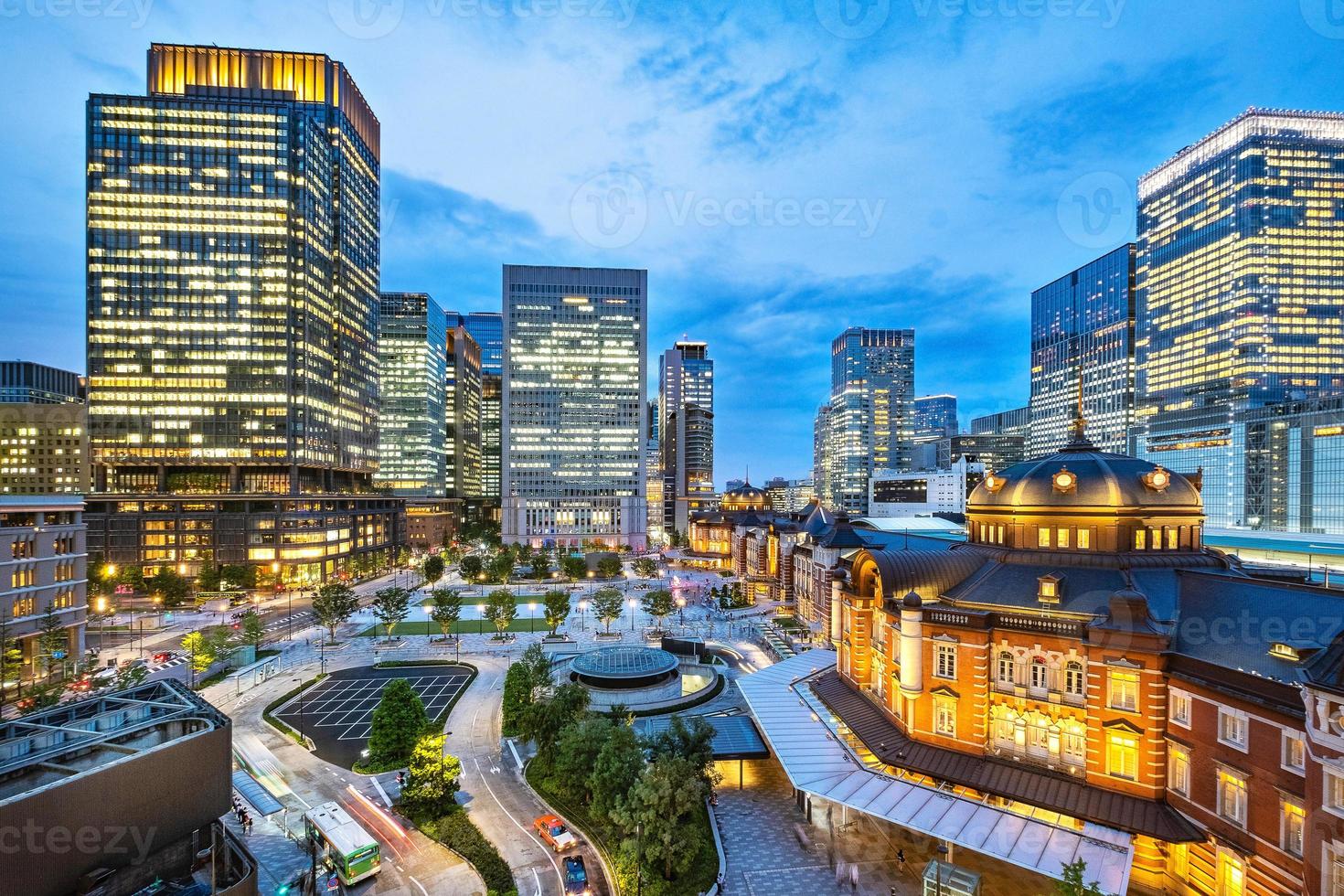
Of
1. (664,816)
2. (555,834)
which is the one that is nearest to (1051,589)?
(664,816)

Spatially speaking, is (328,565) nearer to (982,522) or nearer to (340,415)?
(340,415)

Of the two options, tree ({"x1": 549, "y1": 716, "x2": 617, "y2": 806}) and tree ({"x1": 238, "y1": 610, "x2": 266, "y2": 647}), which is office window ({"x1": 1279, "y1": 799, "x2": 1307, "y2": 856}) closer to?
tree ({"x1": 549, "y1": 716, "x2": 617, "y2": 806})

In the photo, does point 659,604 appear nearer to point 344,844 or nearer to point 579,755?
point 579,755

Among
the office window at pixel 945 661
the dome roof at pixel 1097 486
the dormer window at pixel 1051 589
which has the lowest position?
the office window at pixel 945 661

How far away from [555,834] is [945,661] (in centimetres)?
2623

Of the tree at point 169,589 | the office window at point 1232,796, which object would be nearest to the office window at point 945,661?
the office window at point 1232,796

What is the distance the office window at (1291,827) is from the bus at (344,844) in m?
42.7

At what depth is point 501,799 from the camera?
1581 inches

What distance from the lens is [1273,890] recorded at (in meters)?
25.1

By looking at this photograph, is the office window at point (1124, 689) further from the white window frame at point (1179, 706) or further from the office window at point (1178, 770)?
the office window at point (1178, 770)

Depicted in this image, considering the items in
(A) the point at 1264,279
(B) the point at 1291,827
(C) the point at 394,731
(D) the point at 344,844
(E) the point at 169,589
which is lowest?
(E) the point at 169,589

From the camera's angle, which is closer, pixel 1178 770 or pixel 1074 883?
pixel 1074 883

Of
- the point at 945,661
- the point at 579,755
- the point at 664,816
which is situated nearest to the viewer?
the point at 664,816

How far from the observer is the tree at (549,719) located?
42188mm
